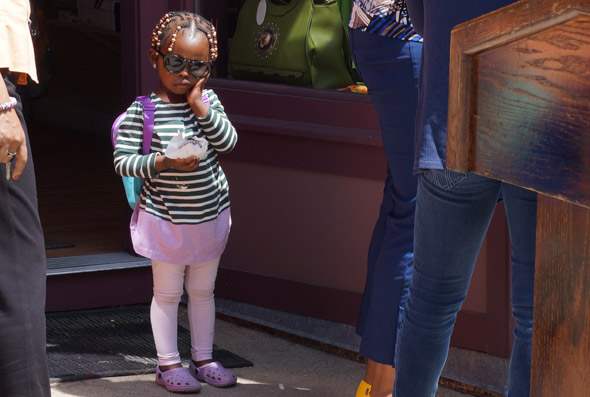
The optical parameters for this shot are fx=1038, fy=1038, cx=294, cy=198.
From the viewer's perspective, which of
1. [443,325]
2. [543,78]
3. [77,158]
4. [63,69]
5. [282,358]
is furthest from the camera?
[63,69]

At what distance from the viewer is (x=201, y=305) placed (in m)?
3.58

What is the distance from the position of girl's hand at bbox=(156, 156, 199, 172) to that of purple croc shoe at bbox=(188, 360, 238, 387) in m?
0.74

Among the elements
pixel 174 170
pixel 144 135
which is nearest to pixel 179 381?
pixel 174 170

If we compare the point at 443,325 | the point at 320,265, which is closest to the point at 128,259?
the point at 320,265

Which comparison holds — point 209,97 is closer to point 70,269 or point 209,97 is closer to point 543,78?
point 70,269

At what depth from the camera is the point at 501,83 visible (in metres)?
1.46

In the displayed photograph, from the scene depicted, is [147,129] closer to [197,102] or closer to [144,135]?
[144,135]

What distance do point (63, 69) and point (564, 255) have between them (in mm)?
8965

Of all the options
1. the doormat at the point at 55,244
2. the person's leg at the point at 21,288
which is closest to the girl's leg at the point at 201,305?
the person's leg at the point at 21,288

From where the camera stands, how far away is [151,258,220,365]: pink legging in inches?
139

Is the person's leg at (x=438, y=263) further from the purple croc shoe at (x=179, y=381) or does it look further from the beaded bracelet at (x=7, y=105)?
the purple croc shoe at (x=179, y=381)

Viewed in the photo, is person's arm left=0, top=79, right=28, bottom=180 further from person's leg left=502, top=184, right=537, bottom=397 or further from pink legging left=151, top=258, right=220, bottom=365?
pink legging left=151, top=258, right=220, bottom=365

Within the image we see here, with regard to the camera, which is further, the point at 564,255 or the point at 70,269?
the point at 70,269

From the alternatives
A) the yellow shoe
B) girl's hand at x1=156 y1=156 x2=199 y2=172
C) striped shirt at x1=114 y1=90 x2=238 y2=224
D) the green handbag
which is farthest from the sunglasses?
the yellow shoe
